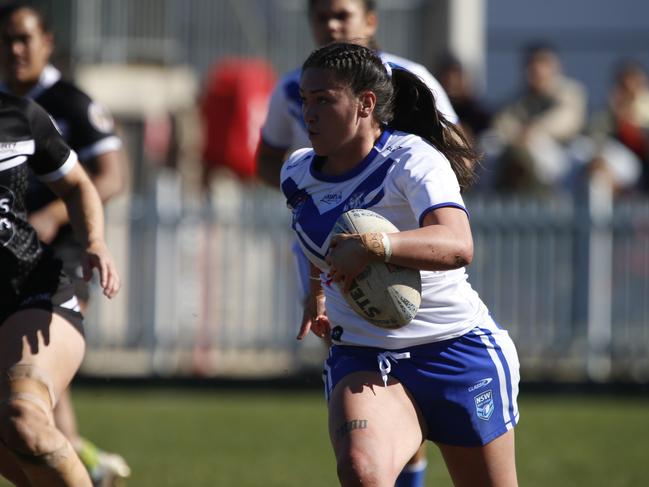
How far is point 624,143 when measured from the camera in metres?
13.3

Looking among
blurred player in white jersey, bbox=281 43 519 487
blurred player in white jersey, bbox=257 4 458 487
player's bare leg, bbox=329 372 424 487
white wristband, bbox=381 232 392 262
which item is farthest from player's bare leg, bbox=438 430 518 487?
blurred player in white jersey, bbox=257 4 458 487

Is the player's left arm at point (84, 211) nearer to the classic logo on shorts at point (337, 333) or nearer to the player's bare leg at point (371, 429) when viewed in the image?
the classic logo on shorts at point (337, 333)

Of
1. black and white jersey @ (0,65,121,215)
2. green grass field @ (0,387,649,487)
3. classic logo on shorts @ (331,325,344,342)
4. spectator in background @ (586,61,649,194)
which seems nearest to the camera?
classic logo on shorts @ (331,325,344,342)

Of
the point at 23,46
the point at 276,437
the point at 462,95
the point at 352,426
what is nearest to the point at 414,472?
the point at 352,426

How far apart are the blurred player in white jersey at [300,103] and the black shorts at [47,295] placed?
1.22 metres

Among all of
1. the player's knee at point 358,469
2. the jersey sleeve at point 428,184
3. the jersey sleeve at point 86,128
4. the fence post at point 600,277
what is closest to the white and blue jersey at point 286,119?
the jersey sleeve at point 86,128

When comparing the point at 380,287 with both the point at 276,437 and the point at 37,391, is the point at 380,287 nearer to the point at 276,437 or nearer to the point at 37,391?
→ the point at 37,391

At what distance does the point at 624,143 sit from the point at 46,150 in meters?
8.82

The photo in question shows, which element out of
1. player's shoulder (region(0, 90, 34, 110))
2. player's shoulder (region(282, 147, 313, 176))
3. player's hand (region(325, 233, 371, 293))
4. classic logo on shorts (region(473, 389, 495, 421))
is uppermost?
player's shoulder (region(0, 90, 34, 110))

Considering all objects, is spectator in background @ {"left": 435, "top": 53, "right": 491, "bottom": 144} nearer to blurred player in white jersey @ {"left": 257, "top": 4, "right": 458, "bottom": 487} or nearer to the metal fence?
the metal fence

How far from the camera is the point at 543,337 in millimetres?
13211

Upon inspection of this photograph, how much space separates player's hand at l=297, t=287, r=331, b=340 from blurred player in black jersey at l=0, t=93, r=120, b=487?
753mm

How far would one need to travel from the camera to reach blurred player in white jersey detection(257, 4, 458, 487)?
6.00 meters

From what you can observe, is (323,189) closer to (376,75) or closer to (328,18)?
(376,75)
